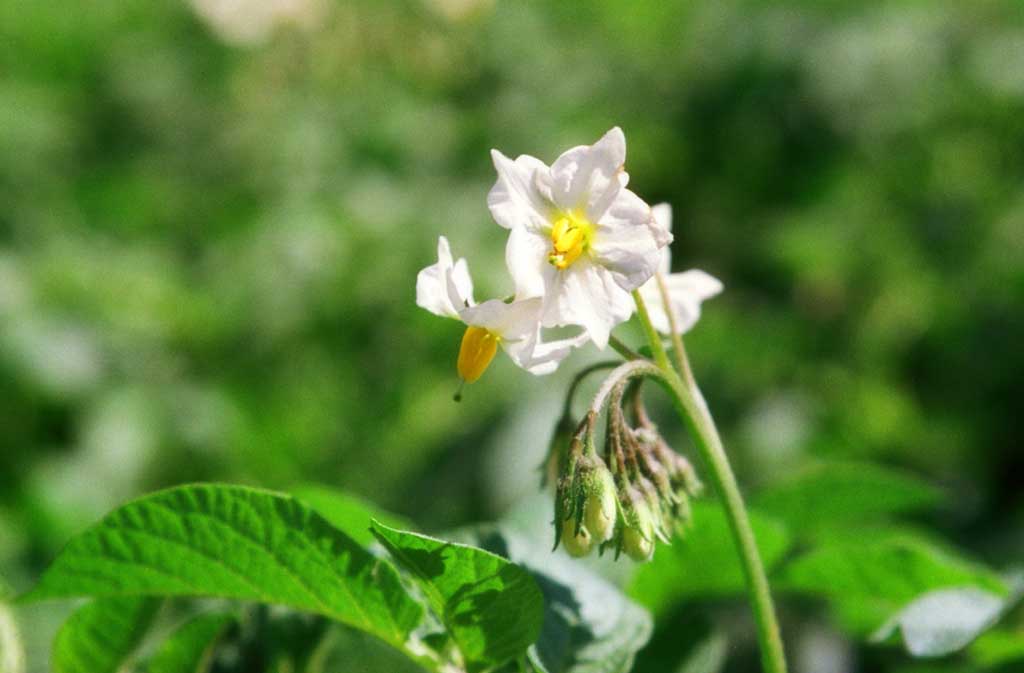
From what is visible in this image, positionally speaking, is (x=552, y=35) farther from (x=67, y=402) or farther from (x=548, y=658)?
(x=548, y=658)

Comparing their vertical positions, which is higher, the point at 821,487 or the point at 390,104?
the point at 390,104

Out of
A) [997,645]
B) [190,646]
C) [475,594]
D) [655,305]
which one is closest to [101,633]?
Answer: [190,646]

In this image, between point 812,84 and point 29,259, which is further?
point 812,84

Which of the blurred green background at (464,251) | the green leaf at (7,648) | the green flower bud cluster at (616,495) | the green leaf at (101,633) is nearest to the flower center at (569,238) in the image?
the green flower bud cluster at (616,495)

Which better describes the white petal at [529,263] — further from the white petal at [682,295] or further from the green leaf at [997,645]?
the green leaf at [997,645]

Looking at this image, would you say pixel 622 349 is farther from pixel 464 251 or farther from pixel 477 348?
pixel 464 251

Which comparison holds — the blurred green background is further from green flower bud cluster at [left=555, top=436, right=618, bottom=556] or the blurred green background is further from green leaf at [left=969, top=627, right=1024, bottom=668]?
green flower bud cluster at [left=555, top=436, right=618, bottom=556]

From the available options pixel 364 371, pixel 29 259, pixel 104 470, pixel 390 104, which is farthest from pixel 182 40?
pixel 104 470
